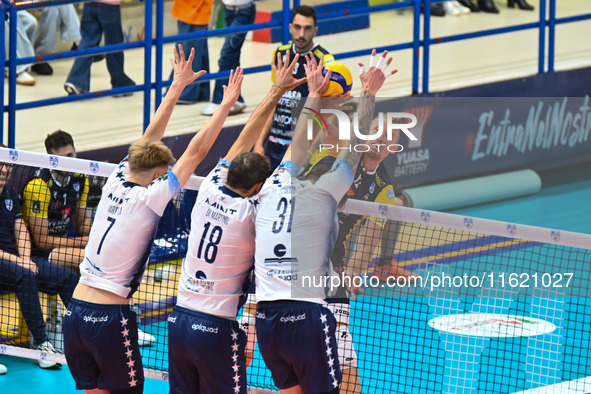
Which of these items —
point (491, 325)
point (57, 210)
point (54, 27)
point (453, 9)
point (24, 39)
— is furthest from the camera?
point (453, 9)

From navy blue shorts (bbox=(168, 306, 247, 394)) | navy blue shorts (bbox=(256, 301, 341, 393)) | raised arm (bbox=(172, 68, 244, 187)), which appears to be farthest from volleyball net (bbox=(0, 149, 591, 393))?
navy blue shorts (bbox=(168, 306, 247, 394))

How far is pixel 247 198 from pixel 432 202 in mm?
6308

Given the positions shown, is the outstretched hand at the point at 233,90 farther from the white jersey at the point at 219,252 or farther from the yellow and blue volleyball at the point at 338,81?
the yellow and blue volleyball at the point at 338,81

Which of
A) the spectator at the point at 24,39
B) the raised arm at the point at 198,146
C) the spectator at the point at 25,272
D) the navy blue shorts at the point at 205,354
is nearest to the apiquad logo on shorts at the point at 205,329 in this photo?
the navy blue shorts at the point at 205,354

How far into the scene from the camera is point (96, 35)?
12.4 metres

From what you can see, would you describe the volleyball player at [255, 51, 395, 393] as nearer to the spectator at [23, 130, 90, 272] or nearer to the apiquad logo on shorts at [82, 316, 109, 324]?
the apiquad logo on shorts at [82, 316, 109, 324]

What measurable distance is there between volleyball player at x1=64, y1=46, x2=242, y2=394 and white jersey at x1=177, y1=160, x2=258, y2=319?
32 centimetres

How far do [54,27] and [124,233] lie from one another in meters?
6.95

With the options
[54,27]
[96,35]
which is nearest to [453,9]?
[54,27]

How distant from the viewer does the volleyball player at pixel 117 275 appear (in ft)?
22.7

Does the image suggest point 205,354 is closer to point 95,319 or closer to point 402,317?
point 95,319

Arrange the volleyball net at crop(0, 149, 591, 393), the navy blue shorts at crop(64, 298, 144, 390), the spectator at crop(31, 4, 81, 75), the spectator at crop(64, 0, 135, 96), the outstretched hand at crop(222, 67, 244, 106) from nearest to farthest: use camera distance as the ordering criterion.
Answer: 1. the navy blue shorts at crop(64, 298, 144, 390)
2. the outstretched hand at crop(222, 67, 244, 106)
3. the volleyball net at crop(0, 149, 591, 393)
4. the spectator at crop(64, 0, 135, 96)
5. the spectator at crop(31, 4, 81, 75)

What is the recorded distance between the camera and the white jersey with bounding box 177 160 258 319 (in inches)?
267

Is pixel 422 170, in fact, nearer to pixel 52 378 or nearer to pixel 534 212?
pixel 534 212
